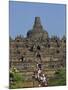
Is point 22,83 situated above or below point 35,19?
below

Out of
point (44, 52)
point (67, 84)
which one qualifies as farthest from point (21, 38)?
point (67, 84)

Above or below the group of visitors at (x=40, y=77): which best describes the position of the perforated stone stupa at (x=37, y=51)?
above

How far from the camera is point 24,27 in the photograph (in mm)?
2564

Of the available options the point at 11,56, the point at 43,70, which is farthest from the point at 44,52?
the point at 11,56

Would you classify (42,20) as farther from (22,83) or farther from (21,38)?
(22,83)

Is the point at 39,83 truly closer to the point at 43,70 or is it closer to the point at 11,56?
the point at 43,70

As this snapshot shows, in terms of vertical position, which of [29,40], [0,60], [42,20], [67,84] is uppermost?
[42,20]

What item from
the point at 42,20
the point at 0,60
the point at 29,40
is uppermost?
the point at 42,20

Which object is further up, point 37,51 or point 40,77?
point 37,51

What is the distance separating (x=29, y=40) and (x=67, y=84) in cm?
62

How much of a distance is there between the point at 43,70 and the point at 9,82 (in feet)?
1.20

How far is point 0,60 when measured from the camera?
2506mm

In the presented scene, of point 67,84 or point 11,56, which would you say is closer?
point 11,56

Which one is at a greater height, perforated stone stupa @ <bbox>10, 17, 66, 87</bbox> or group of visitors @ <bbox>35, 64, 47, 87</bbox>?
perforated stone stupa @ <bbox>10, 17, 66, 87</bbox>
